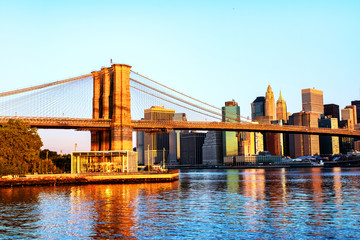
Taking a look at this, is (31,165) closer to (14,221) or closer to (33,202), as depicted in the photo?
(33,202)

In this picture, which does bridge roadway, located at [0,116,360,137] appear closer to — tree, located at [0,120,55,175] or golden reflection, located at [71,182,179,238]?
tree, located at [0,120,55,175]

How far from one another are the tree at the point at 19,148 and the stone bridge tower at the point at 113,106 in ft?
49.0

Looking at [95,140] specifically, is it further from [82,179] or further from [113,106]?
[82,179]

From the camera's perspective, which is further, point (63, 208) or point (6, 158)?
point (6, 158)

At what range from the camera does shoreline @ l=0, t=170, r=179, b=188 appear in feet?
235

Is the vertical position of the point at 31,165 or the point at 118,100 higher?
the point at 118,100

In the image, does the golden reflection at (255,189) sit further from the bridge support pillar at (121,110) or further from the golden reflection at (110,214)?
the bridge support pillar at (121,110)

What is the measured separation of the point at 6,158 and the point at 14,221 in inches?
2074

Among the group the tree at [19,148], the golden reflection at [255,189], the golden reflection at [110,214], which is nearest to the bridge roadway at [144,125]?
the tree at [19,148]

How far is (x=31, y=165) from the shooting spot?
279 ft

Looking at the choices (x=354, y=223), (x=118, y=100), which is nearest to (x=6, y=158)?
(x=118, y=100)

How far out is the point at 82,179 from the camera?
77.3m

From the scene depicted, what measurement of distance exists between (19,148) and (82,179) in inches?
578

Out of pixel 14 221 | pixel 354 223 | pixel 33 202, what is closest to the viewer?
pixel 354 223
